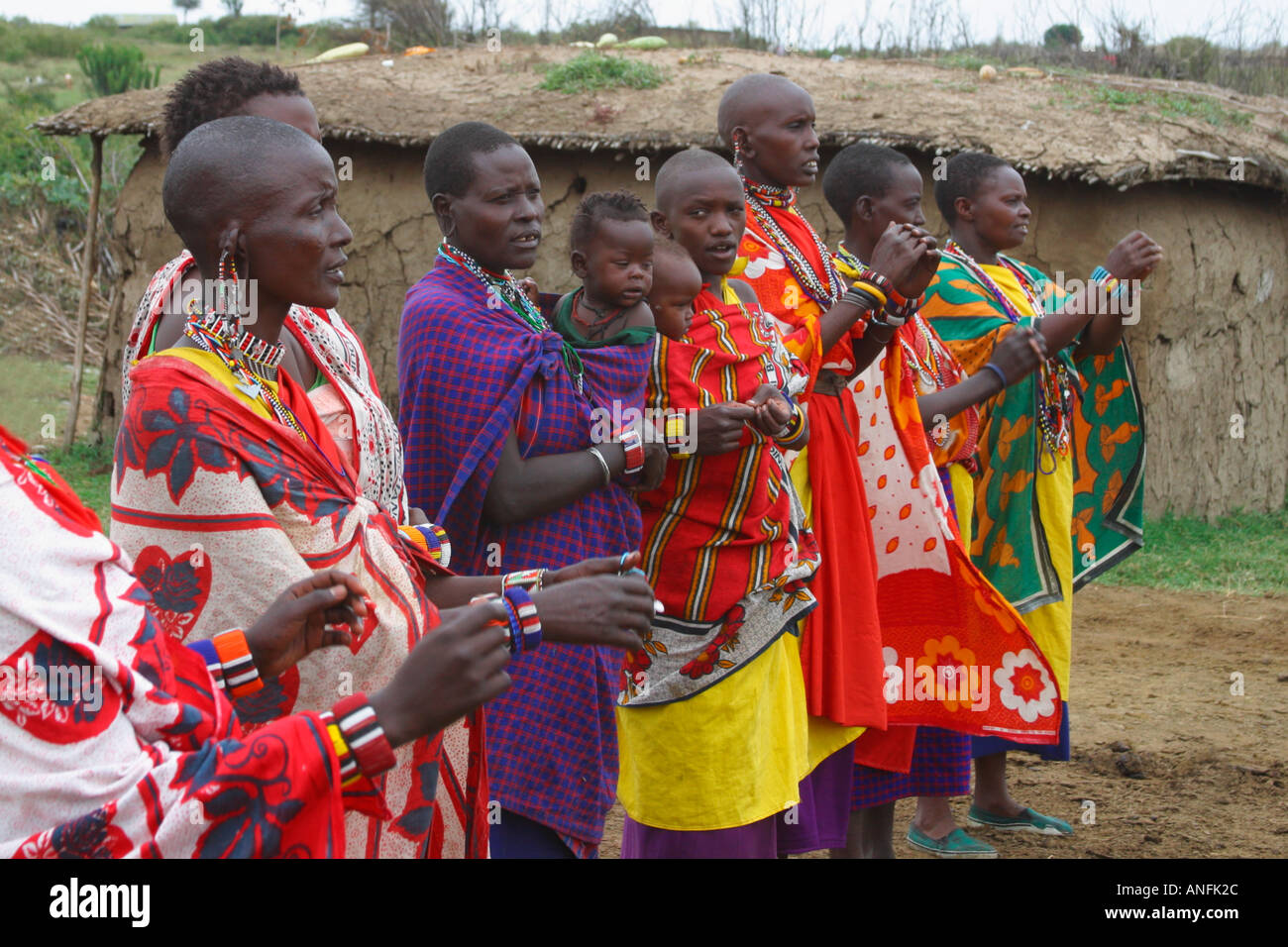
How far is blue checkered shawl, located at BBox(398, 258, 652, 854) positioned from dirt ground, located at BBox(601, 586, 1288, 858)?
1.55 meters

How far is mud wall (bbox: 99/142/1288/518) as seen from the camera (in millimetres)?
9000

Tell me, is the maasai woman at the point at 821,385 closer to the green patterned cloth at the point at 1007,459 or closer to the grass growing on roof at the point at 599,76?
the green patterned cloth at the point at 1007,459

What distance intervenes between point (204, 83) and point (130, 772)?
1.93 meters

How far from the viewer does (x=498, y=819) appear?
9.62ft

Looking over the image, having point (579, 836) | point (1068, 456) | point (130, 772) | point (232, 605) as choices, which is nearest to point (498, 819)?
point (579, 836)

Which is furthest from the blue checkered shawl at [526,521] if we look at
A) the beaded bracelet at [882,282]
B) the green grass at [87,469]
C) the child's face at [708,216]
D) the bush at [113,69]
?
the bush at [113,69]

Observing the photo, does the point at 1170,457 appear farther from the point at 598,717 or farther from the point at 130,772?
the point at 130,772

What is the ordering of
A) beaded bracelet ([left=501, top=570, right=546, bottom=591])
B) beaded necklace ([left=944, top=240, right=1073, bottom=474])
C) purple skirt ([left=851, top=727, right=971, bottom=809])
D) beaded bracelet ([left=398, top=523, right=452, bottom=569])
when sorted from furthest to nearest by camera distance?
1. beaded necklace ([left=944, top=240, right=1073, bottom=474])
2. purple skirt ([left=851, top=727, right=971, bottom=809])
3. beaded bracelet ([left=398, top=523, right=452, bottom=569])
4. beaded bracelet ([left=501, top=570, right=546, bottom=591])

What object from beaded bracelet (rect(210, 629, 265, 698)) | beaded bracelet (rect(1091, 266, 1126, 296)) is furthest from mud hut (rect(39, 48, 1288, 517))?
beaded bracelet (rect(210, 629, 265, 698))

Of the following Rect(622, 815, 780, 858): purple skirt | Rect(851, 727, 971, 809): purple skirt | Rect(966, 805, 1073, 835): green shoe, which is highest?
Rect(622, 815, 780, 858): purple skirt

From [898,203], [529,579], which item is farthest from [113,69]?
[529,579]

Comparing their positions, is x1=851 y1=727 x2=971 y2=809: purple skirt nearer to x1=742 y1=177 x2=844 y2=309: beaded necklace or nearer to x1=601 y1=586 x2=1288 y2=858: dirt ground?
x1=601 y1=586 x2=1288 y2=858: dirt ground

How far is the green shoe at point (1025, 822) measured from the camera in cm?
456

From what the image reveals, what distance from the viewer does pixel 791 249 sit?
378cm
